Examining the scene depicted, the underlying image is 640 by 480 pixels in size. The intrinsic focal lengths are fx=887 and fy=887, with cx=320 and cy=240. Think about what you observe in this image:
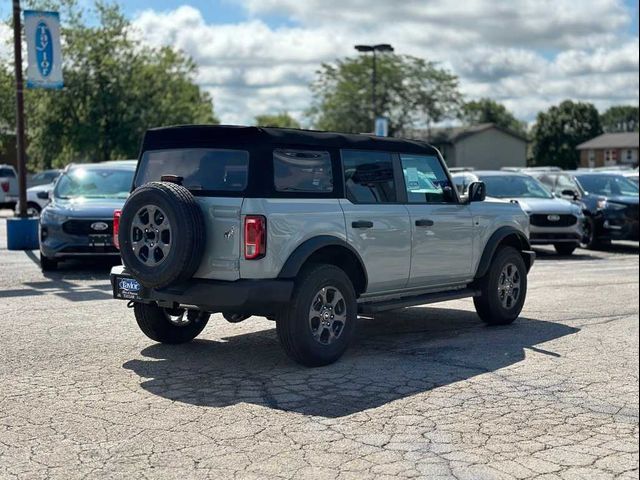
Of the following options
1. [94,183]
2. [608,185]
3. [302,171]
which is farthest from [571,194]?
[302,171]

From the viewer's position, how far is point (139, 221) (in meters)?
6.84

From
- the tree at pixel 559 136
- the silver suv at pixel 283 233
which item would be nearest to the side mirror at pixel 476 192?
the silver suv at pixel 283 233

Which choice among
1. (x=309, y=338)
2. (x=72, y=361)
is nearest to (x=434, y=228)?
(x=309, y=338)

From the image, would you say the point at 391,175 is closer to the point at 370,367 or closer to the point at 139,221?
the point at 370,367

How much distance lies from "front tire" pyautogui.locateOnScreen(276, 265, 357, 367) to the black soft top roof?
1.05 metres

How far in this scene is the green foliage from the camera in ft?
138

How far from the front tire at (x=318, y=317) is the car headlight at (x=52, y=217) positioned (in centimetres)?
695

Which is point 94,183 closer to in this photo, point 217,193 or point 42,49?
point 42,49

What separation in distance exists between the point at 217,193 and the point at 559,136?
101 metres

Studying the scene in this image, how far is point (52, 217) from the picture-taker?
42.5ft

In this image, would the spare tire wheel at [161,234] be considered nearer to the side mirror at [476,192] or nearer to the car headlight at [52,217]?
the side mirror at [476,192]

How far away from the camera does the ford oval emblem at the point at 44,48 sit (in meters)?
17.5

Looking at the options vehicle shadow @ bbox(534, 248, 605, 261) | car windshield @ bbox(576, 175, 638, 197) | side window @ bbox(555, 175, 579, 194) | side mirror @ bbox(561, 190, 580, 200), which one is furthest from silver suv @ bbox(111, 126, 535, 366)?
side window @ bbox(555, 175, 579, 194)

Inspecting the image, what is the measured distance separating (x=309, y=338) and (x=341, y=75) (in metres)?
64.7
